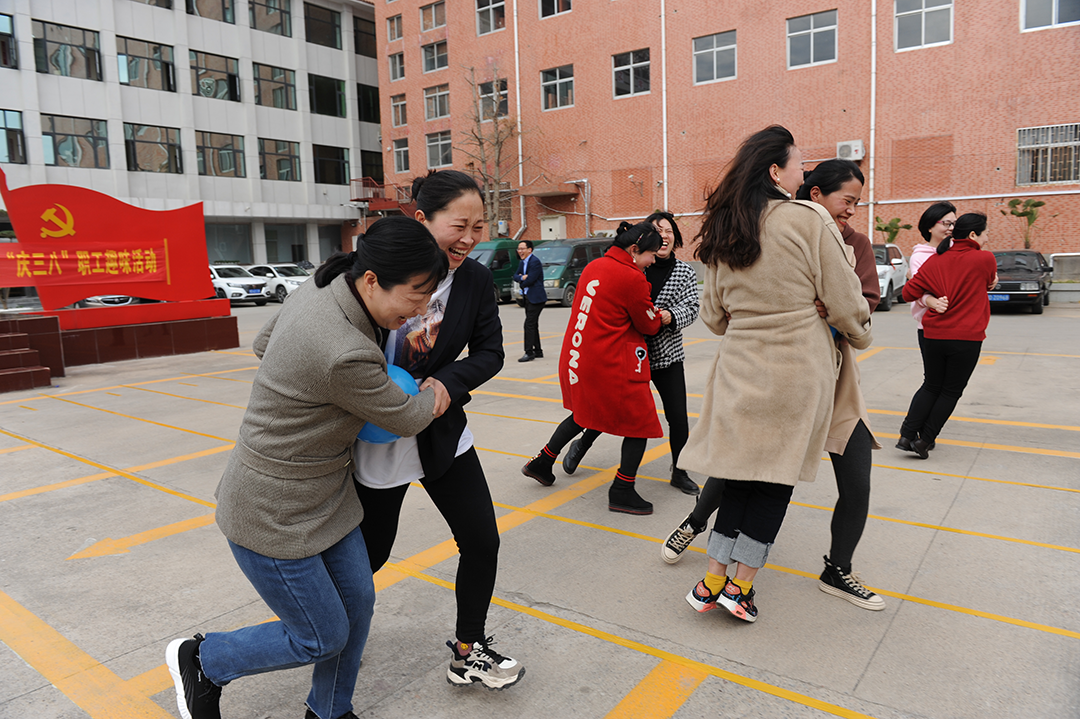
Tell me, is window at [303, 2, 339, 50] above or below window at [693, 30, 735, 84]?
above

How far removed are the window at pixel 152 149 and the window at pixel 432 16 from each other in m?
12.0

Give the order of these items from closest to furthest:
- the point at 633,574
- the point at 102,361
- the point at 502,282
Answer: the point at 633,574 < the point at 102,361 < the point at 502,282

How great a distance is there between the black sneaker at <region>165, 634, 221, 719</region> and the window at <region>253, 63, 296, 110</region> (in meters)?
38.2

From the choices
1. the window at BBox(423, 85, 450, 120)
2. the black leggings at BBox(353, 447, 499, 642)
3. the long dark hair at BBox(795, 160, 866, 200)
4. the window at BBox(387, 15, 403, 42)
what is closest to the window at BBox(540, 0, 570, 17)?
the window at BBox(423, 85, 450, 120)

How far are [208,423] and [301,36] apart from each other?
116 ft

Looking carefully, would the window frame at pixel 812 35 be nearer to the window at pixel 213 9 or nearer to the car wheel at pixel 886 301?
the car wheel at pixel 886 301

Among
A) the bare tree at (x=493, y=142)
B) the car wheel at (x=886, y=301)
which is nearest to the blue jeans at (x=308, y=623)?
the car wheel at (x=886, y=301)

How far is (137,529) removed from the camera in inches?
170

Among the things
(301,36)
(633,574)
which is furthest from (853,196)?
(301,36)

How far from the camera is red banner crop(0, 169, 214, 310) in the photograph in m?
10.7

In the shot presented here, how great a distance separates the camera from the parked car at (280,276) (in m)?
26.4

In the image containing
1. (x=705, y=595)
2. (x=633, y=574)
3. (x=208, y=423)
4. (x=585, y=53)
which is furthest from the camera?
(x=585, y=53)

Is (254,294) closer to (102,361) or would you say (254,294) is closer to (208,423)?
(102,361)

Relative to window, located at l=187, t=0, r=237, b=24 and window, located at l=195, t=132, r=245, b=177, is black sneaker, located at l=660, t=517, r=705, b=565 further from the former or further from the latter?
window, located at l=187, t=0, r=237, b=24
